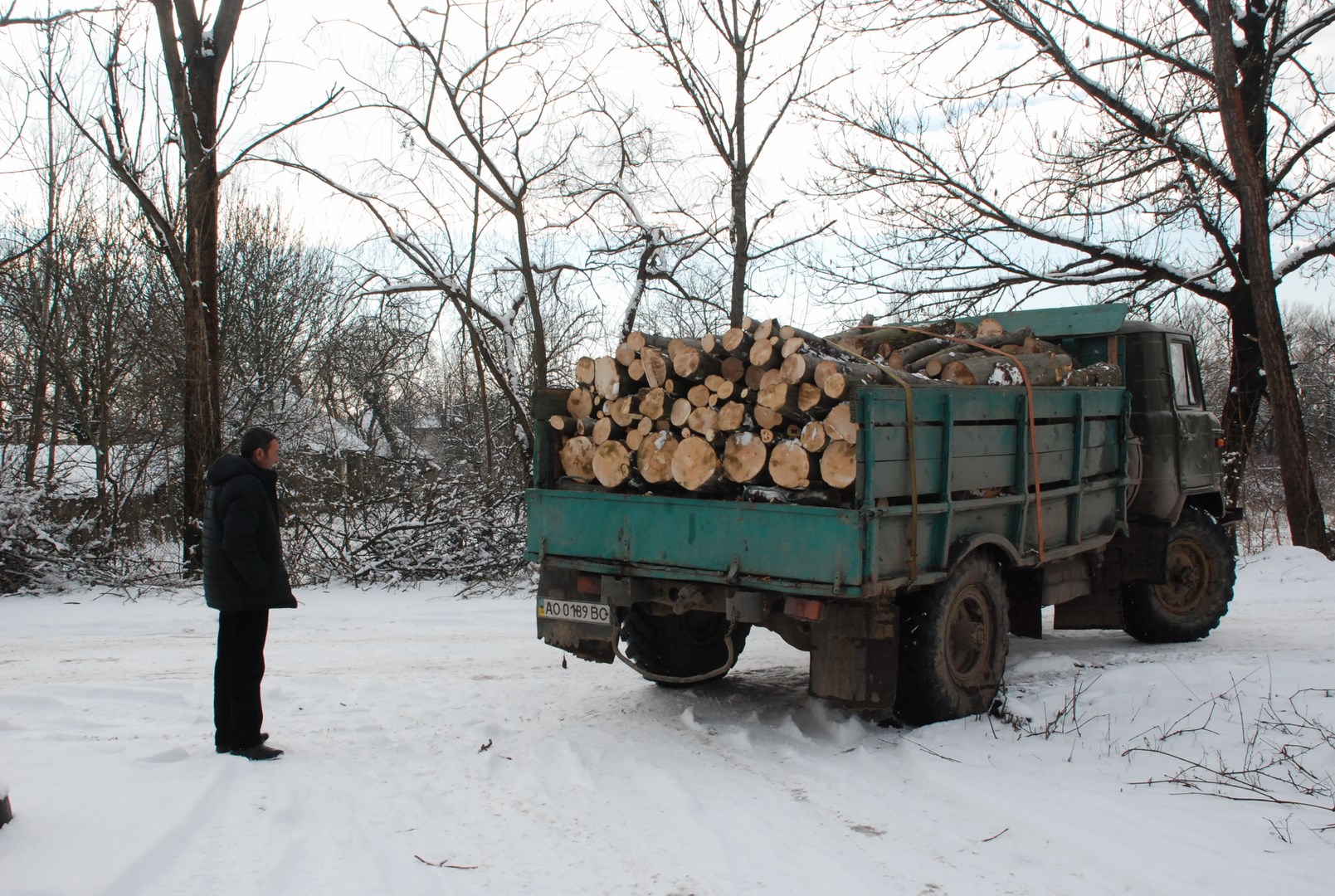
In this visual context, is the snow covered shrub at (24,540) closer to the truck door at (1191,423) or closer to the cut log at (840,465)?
the cut log at (840,465)

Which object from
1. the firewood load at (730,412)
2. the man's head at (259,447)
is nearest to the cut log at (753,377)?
the firewood load at (730,412)

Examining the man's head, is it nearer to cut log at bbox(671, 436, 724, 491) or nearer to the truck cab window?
cut log at bbox(671, 436, 724, 491)

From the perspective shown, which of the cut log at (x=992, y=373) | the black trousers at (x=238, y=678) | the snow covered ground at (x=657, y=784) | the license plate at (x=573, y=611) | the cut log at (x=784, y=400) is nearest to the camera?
the snow covered ground at (x=657, y=784)

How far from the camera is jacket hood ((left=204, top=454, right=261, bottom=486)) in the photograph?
5.02 metres

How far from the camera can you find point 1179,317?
49.6 feet

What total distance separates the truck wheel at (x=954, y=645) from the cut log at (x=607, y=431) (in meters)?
1.86

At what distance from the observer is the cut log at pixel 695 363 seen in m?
5.36

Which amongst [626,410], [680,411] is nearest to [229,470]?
[626,410]

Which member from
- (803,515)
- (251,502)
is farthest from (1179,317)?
(251,502)

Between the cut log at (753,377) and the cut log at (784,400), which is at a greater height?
the cut log at (753,377)

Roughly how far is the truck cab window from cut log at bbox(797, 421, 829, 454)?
165 inches

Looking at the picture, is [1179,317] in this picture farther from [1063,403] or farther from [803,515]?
[803,515]

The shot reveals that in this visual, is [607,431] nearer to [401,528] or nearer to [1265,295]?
[401,528]

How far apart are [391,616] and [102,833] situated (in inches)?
→ 247
